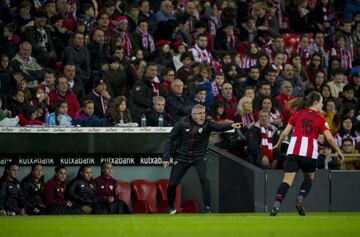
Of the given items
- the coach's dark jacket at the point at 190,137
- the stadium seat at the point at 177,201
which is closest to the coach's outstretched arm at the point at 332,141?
the coach's dark jacket at the point at 190,137

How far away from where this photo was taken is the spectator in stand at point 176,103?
20.1m

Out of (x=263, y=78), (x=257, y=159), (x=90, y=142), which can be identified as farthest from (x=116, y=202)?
(x=263, y=78)

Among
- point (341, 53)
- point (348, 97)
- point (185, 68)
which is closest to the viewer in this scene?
point (185, 68)

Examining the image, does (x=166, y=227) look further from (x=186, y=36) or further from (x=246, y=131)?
(x=186, y=36)

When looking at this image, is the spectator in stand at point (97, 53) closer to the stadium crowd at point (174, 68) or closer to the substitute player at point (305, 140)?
the stadium crowd at point (174, 68)

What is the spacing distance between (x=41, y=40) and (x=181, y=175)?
16.2 ft

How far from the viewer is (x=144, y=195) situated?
1956cm

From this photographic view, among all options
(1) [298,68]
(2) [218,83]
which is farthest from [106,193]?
(1) [298,68]

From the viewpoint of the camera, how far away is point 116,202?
19.0m

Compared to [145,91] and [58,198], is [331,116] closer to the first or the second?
[145,91]

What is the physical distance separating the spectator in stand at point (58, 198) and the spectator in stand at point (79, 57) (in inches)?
108

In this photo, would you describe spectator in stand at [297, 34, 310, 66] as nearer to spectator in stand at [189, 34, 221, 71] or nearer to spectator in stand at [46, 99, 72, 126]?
spectator in stand at [189, 34, 221, 71]

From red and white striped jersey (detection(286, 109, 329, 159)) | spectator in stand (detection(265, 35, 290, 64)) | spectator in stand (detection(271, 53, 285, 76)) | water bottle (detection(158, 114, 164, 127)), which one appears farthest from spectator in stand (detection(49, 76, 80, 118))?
spectator in stand (detection(265, 35, 290, 64))

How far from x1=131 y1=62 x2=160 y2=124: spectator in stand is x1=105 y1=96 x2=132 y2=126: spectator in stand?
0.41 meters
